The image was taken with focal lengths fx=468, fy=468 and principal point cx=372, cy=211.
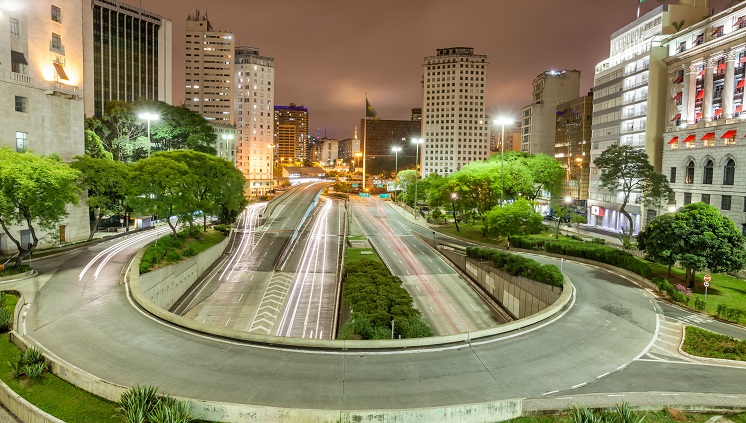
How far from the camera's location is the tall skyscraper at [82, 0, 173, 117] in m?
150

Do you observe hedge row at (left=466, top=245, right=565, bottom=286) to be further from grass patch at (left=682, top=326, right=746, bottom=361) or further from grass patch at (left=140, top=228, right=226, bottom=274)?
grass patch at (left=140, top=228, right=226, bottom=274)

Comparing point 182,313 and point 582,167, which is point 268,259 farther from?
point 582,167

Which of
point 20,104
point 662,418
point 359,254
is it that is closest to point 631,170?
point 359,254

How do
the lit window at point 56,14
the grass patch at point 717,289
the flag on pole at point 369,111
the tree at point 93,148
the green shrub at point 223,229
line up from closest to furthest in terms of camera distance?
1. the grass patch at point 717,289
2. the lit window at point 56,14
3. the tree at point 93,148
4. the green shrub at point 223,229
5. the flag on pole at point 369,111

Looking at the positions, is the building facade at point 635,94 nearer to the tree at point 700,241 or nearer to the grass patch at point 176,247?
the tree at point 700,241

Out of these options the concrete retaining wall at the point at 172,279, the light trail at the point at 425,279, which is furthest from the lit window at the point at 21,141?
the light trail at the point at 425,279

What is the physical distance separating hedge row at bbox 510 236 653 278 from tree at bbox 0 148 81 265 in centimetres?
4911

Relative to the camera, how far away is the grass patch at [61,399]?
1571cm

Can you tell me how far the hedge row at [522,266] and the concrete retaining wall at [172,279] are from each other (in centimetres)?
3231

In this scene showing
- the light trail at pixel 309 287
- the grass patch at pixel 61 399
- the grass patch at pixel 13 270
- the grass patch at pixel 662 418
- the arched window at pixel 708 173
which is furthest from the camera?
the arched window at pixel 708 173

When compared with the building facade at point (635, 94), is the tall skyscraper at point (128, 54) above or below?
above

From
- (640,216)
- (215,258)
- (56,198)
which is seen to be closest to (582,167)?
(640,216)

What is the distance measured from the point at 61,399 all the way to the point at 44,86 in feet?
156

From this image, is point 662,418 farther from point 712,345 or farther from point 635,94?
point 635,94
